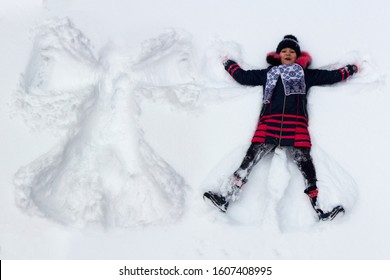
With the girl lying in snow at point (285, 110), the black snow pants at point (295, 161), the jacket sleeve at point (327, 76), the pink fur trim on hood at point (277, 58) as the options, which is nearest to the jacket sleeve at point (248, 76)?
the girl lying in snow at point (285, 110)

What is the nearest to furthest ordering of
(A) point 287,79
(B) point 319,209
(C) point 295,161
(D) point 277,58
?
(B) point 319,209
(C) point 295,161
(A) point 287,79
(D) point 277,58

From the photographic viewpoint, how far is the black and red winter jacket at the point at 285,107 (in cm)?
241

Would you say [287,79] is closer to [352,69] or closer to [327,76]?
[327,76]

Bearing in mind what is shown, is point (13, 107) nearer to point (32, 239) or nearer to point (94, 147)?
point (94, 147)

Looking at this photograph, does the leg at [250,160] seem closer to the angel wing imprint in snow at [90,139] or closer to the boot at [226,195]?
the boot at [226,195]

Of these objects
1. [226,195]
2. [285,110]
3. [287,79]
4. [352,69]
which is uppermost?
[352,69]

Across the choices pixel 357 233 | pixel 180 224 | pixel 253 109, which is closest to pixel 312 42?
pixel 253 109

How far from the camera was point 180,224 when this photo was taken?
7.62 feet

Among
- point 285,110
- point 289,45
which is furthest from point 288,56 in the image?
point 285,110

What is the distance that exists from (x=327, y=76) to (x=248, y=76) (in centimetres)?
40

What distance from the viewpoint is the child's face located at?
→ 261 cm

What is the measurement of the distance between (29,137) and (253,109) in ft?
3.70

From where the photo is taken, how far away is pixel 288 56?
2605 millimetres

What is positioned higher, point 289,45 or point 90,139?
point 289,45
